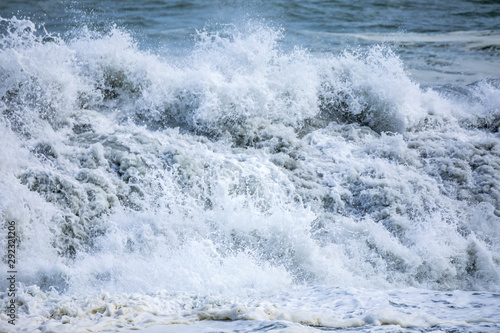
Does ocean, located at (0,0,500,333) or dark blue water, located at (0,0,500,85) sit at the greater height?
dark blue water, located at (0,0,500,85)

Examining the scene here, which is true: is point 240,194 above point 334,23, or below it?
below

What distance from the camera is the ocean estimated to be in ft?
7.98

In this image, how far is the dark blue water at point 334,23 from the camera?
8898 millimetres

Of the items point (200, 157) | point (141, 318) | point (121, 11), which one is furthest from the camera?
point (121, 11)

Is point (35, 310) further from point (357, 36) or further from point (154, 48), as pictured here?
point (357, 36)

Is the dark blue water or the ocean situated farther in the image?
the dark blue water

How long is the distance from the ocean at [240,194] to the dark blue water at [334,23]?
2.51 meters

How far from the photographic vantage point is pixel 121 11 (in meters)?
11.0

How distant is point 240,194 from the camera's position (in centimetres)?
401

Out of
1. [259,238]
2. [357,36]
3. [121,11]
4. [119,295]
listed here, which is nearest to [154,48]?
[121,11]

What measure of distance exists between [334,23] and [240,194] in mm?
8589

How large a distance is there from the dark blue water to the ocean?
2.51 metres

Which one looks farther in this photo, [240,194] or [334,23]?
[334,23]

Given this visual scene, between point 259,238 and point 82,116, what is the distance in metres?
2.63
